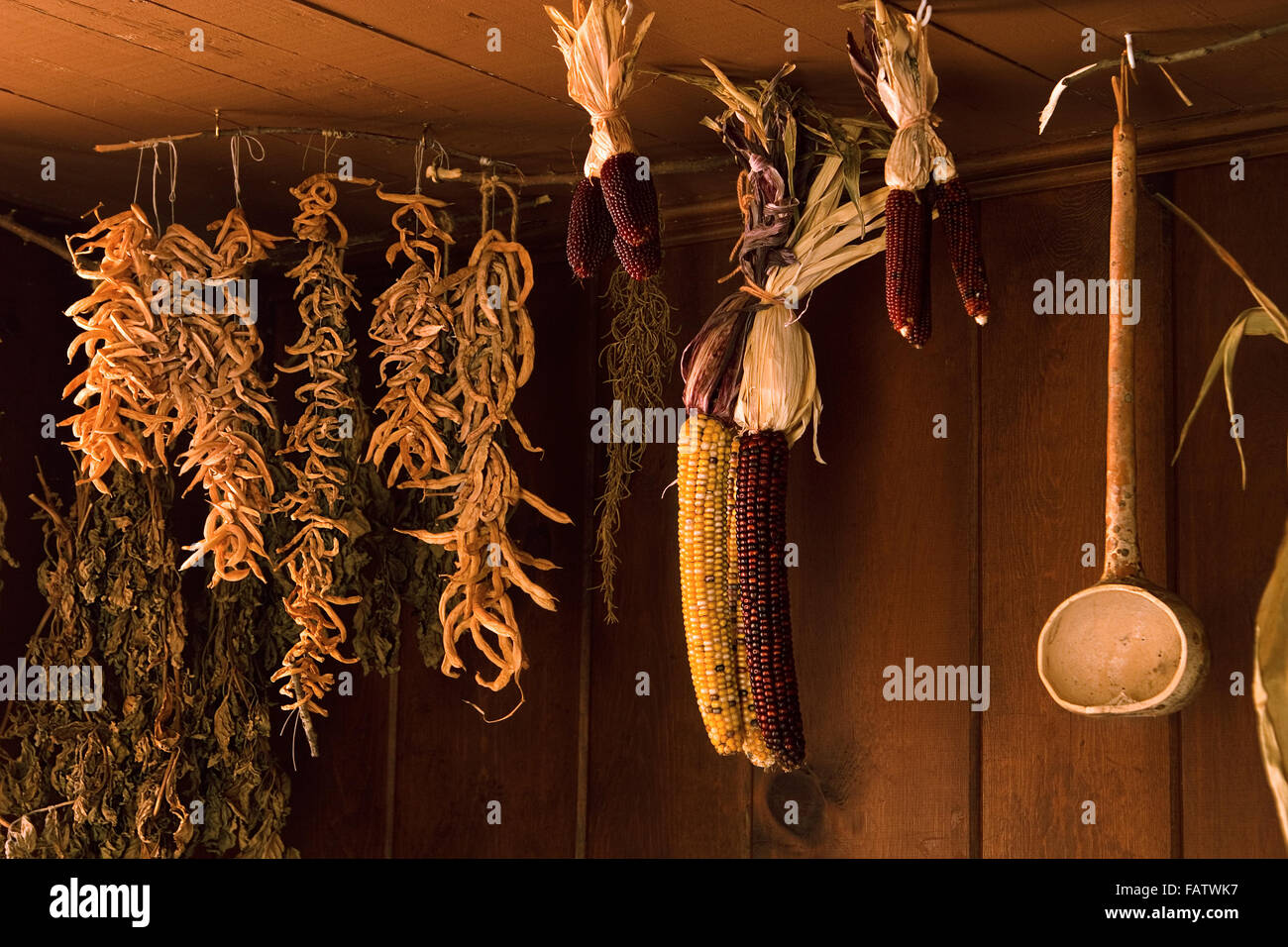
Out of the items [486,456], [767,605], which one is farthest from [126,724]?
[767,605]

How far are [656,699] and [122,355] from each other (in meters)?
1.22

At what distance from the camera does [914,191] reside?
2.04 metres

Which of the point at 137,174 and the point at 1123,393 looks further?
the point at 137,174

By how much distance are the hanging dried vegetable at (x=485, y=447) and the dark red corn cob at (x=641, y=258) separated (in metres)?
0.46

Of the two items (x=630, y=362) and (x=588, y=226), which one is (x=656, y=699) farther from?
(x=588, y=226)

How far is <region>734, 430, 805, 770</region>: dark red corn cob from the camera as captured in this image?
2.17 m

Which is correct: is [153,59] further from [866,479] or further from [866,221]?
[866,479]

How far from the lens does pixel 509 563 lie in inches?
99.7

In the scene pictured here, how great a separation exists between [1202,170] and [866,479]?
2.58 ft

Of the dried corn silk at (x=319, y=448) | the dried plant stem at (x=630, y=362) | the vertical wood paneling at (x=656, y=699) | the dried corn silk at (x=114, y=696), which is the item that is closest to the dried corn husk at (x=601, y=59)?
the dried corn silk at (x=319, y=448)

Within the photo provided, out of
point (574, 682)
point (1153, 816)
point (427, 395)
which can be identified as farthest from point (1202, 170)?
point (574, 682)

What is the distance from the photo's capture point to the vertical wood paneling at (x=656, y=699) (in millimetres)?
2820

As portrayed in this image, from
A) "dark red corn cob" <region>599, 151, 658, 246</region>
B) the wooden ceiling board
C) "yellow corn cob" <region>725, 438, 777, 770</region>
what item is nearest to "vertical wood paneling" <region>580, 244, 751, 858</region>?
the wooden ceiling board
